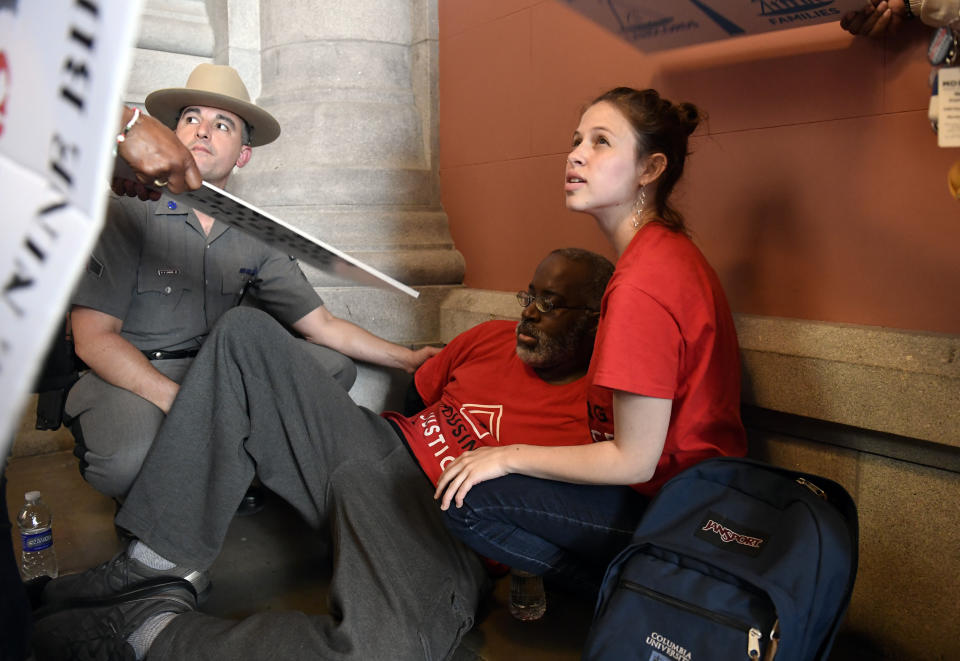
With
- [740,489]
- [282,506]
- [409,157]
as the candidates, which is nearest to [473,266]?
[409,157]

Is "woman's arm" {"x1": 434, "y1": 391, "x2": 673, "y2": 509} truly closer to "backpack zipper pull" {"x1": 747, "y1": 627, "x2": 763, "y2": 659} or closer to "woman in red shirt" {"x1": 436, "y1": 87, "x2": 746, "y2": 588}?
"woman in red shirt" {"x1": 436, "y1": 87, "x2": 746, "y2": 588}

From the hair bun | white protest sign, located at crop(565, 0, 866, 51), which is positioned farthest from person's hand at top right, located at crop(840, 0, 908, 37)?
the hair bun

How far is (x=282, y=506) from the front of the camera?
298 cm

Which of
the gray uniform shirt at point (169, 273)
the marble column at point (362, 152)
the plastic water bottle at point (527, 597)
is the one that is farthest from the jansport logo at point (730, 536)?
the marble column at point (362, 152)

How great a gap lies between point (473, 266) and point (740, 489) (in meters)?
2.00

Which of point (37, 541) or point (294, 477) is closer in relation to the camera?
point (294, 477)

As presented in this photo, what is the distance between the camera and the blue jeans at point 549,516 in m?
1.78

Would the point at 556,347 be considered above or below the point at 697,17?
below

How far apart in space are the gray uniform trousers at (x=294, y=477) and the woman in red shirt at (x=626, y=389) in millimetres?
195

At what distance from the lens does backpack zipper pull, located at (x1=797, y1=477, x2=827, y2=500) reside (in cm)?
154

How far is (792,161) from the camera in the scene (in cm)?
206

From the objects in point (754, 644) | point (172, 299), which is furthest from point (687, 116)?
point (172, 299)

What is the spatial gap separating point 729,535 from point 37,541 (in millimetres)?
1929

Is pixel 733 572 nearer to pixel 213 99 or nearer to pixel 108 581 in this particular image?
pixel 108 581
